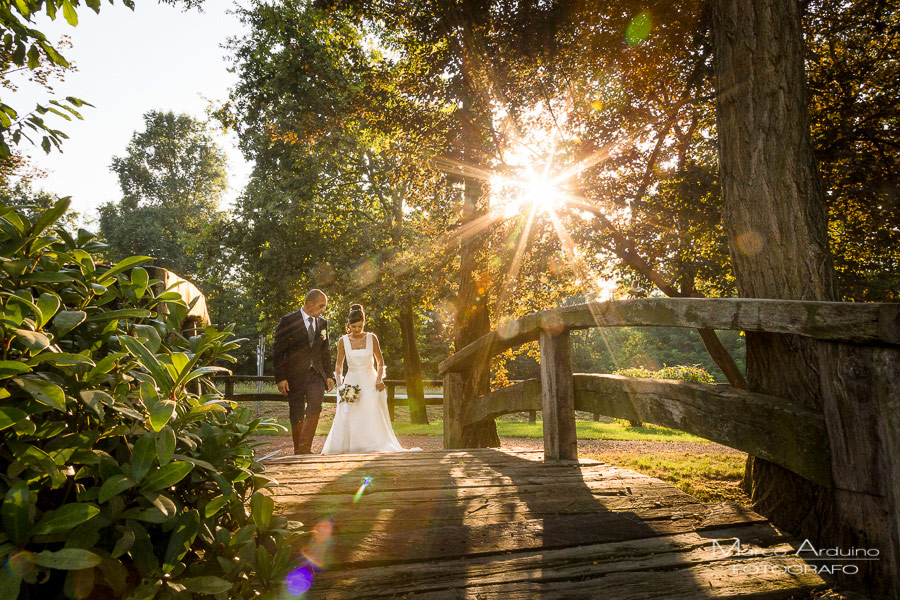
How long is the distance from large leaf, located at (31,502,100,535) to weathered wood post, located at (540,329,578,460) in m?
2.81

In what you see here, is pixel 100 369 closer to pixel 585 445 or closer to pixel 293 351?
pixel 293 351

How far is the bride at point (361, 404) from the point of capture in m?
7.40

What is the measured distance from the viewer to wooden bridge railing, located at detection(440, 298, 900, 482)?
1.82 m

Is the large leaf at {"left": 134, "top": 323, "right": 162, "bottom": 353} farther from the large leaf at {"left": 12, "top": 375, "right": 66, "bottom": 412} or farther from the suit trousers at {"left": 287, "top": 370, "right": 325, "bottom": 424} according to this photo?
the suit trousers at {"left": 287, "top": 370, "right": 325, "bottom": 424}

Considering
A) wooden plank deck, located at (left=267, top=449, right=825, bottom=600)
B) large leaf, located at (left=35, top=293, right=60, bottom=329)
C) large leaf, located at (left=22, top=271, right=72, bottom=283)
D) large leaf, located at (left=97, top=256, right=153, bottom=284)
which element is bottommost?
wooden plank deck, located at (left=267, top=449, right=825, bottom=600)

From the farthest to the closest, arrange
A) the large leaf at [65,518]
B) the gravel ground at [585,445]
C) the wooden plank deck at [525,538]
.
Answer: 1. the gravel ground at [585,445]
2. the wooden plank deck at [525,538]
3. the large leaf at [65,518]

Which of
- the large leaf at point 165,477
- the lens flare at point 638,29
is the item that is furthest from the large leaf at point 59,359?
the lens flare at point 638,29

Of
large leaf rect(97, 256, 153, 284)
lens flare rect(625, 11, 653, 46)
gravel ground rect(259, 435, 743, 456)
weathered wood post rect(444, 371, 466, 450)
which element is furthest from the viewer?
gravel ground rect(259, 435, 743, 456)

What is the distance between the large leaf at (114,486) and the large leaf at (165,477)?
5 cm

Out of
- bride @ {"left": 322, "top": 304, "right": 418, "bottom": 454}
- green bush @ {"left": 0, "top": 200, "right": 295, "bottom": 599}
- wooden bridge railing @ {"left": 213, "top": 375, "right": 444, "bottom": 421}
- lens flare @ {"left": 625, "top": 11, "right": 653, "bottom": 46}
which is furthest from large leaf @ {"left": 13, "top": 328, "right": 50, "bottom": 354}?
wooden bridge railing @ {"left": 213, "top": 375, "right": 444, "bottom": 421}

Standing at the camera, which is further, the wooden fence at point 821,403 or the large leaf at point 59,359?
the wooden fence at point 821,403

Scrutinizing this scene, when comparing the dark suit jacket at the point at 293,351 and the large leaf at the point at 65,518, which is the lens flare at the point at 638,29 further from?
the large leaf at the point at 65,518

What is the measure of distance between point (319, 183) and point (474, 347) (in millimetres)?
11646

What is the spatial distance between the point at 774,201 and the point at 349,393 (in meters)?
5.83
